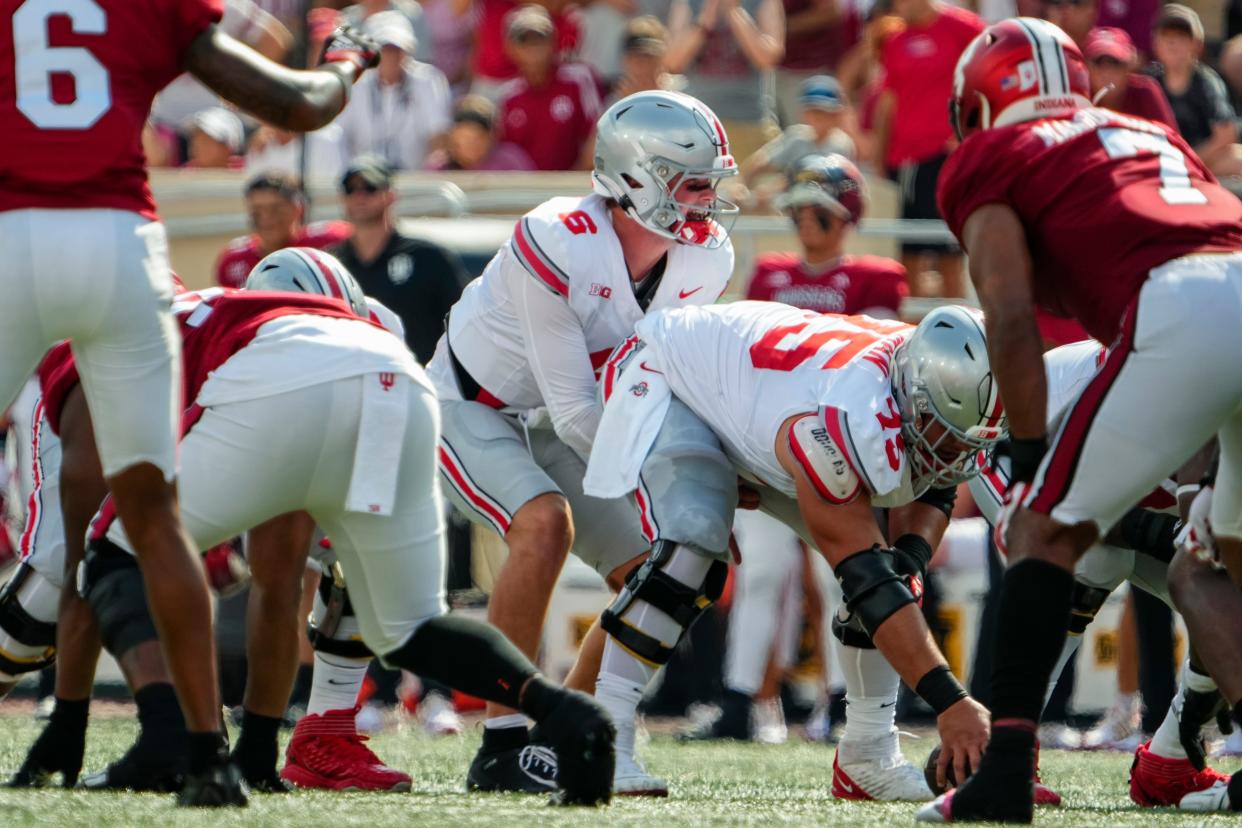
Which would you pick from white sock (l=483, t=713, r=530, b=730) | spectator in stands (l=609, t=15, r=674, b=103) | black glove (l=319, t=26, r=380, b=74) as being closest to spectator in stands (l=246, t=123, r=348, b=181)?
Result: spectator in stands (l=609, t=15, r=674, b=103)

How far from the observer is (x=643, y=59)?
35.3 feet

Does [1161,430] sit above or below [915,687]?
above

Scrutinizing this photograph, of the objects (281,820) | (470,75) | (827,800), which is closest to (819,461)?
(827,800)

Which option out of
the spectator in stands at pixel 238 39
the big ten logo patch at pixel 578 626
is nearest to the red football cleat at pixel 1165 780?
the big ten logo patch at pixel 578 626

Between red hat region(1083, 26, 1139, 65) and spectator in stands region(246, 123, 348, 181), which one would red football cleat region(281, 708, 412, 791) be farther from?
spectator in stands region(246, 123, 348, 181)

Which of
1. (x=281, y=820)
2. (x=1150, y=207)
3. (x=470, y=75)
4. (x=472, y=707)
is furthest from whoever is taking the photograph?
(x=470, y=75)

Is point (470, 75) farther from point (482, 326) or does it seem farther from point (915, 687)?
point (915, 687)

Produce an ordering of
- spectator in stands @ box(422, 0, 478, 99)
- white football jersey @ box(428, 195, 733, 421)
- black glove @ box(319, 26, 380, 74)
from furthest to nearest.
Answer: spectator in stands @ box(422, 0, 478, 99), white football jersey @ box(428, 195, 733, 421), black glove @ box(319, 26, 380, 74)

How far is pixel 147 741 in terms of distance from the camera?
4387 mm

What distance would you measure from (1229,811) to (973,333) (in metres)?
1.32

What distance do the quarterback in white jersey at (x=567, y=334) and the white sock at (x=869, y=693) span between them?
2.34 ft

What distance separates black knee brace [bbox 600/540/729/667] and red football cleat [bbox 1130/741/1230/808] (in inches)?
50.0

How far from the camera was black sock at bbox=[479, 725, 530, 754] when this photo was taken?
5363mm

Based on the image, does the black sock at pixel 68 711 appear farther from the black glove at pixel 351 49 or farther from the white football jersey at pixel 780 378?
the white football jersey at pixel 780 378
